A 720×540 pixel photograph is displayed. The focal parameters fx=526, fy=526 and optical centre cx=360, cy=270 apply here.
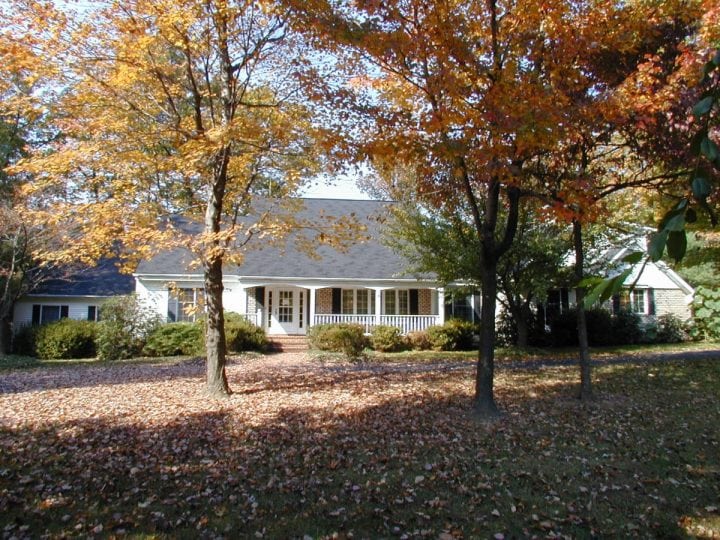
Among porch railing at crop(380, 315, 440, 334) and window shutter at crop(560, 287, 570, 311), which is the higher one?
window shutter at crop(560, 287, 570, 311)

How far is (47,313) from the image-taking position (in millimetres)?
23156

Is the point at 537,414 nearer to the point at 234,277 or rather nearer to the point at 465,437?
the point at 465,437

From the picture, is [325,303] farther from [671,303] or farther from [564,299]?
[671,303]

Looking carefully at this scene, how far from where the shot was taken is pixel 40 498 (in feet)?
16.4

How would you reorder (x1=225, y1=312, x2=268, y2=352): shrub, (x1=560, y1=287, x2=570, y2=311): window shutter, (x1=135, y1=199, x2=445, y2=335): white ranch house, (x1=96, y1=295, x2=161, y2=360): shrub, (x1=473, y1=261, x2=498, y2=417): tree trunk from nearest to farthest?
(x1=473, y1=261, x2=498, y2=417): tree trunk, (x1=96, y1=295, x2=161, y2=360): shrub, (x1=225, y1=312, x2=268, y2=352): shrub, (x1=135, y1=199, x2=445, y2=335): white ranch house, (x1=560, y1=287, x2=570, y2=311): window shutter

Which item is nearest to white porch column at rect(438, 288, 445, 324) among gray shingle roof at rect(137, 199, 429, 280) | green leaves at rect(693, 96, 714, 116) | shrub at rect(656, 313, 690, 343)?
gray shingle roof at rect(137, 199, 429, 280)

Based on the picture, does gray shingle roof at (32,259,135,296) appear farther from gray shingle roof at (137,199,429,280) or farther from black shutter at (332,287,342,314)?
black shutter at (332,287,342,314)

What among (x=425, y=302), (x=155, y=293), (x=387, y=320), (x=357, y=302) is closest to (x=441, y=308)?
(x=425, y=302)

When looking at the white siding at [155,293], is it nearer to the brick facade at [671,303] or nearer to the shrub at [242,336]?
the shrub at [242,336]

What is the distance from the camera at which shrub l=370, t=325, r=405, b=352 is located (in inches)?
771

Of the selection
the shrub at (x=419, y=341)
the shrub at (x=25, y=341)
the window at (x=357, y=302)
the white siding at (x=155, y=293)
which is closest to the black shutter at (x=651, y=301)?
the shrub at (x=419, y=341)

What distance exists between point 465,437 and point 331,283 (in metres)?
15.7

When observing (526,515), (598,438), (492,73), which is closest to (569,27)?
(492,73)

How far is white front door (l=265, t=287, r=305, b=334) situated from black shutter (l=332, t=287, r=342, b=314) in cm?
142
